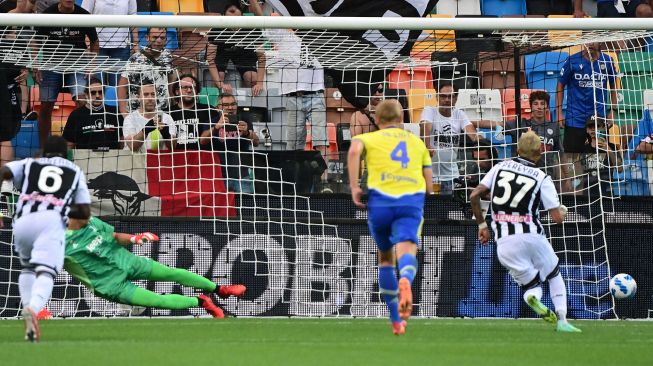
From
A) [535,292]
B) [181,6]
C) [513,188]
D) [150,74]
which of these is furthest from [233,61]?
[535,292]

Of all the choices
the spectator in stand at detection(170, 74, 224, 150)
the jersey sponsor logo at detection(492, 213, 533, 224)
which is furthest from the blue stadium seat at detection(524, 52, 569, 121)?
the jersey sponsor logo at detection(492, 213, 533, 224)

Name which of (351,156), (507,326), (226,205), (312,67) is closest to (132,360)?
(351,156)

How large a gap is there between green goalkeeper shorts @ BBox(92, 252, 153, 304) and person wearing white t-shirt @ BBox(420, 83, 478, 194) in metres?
4.78

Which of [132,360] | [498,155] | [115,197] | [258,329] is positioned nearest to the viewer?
[132,360]

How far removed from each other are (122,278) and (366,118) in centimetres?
506

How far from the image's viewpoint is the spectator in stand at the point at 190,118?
16.4 metres

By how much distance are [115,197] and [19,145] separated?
→ 63.1 inches

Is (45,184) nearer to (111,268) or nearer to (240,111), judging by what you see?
(111,268)

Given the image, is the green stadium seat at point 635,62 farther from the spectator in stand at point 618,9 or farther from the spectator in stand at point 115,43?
the spectator in stand at point 115,43

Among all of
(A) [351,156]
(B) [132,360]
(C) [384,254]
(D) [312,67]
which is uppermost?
(D) [312,67]

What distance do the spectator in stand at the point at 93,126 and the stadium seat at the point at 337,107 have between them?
309cm

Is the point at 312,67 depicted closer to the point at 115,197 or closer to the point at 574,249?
the point at 115,197

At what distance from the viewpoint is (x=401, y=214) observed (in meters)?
11.1

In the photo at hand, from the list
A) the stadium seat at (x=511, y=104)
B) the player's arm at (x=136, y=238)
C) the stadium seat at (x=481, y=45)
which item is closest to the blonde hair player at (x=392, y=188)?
the player's arm at (x=136, y=238)
